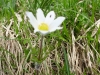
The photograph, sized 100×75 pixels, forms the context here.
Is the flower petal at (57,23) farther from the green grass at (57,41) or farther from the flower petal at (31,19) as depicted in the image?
the green grass at (57,41)

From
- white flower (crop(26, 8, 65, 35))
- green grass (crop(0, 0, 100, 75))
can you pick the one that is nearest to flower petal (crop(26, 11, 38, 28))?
white flower (crop(26, 8, 65, 35))

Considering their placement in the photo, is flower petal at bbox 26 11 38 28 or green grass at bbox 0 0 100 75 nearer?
flower petal at bbox 26 11 38 28

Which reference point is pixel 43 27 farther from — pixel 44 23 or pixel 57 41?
pixel 57 41

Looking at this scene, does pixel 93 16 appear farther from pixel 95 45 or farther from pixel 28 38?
pixel 28 38

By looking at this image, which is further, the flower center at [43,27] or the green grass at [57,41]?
the green grass at [57,41]

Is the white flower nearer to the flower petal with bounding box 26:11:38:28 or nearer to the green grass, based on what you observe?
the flower petal with bounding box 26:11:38:28

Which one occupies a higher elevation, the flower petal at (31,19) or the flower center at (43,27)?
the flower petal at (31,19)

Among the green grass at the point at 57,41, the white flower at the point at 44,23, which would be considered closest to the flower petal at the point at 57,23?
the white flower at the point at 44,23

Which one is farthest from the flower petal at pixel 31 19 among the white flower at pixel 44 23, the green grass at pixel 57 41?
the green grass at pixel 57 41

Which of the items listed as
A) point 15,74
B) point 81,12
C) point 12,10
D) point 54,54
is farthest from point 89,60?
point 12,10
